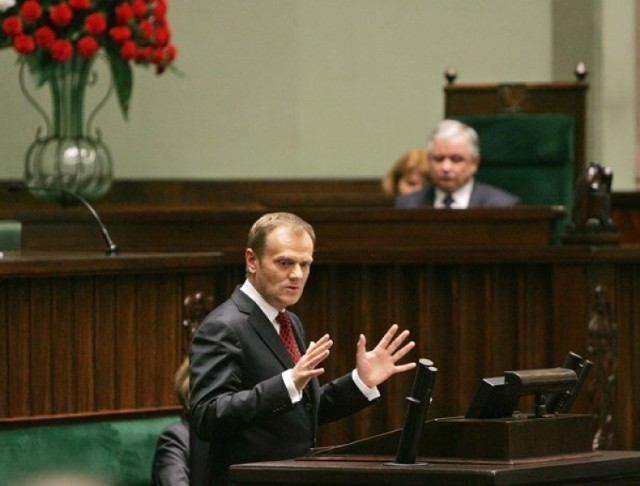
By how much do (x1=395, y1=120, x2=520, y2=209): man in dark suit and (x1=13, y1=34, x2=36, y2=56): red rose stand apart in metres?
1.77

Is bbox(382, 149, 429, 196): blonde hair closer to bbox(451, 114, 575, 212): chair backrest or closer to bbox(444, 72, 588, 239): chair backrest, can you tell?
bbox(444, 72, 588, 239): chair backrest

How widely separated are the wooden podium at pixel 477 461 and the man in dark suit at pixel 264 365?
504mm

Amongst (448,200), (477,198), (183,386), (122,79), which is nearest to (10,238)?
(122,79)

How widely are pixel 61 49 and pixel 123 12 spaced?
35cm

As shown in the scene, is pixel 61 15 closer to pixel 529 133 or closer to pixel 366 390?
pixel 529 133

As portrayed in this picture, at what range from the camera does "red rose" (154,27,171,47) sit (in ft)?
27.4

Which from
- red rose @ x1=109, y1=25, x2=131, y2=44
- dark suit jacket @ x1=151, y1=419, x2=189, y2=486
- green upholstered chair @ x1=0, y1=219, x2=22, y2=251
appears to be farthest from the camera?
red rose @ x1=109, y1=25, x2=131, y2=44

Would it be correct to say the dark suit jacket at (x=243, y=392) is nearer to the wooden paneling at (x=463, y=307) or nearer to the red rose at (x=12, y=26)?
the wooden paneling at (x=463, y=307)

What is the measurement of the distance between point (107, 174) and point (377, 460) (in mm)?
4674

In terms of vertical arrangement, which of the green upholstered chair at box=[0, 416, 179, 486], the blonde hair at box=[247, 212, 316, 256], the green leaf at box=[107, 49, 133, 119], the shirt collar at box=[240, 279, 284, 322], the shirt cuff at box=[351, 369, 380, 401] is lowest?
the green upholstered chair at box=[0, 416, 179, 486]

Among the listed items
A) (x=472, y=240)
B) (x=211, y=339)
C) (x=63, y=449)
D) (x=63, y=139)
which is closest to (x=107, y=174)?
(x=63, y=139)

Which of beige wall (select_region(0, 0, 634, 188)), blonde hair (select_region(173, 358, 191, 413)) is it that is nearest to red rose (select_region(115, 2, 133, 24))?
beige wall (select_region(0, 0, 634, 188))

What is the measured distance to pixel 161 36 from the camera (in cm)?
835

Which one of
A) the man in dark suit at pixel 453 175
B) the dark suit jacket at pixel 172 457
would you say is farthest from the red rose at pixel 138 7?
the dark suit jacket at pixel 172 457
